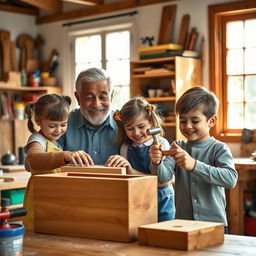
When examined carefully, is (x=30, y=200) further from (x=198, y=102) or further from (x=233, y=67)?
(x=233, y=67)

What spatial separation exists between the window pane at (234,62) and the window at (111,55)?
1.53m

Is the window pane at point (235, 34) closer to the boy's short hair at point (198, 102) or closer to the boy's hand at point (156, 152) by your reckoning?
Answer: the boy's short hair at point (198, 102)

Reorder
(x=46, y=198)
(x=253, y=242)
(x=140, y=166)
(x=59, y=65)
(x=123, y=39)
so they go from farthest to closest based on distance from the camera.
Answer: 1. (x=59, y=65)
2. (x=123, y=39)
3. (x=140, y=166)
4. (x=46, y=198)
5. (x=253, y=242)

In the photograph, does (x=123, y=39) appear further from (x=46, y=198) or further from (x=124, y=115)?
(x=46, y=198)

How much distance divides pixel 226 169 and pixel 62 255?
Result: 0.97 metres

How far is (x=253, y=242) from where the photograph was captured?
1.84 meters

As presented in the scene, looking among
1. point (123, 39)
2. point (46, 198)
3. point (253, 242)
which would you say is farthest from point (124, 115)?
point (123, 39)

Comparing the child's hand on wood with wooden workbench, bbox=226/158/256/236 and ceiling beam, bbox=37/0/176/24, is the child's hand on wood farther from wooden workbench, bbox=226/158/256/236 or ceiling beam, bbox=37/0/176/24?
ceiling beam, bbox=37/0/176/24

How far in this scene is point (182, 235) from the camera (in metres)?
1.74

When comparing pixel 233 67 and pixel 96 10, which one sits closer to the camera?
pixel 233 67

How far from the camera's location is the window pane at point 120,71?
7.42m

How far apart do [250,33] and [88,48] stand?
8.52 feet

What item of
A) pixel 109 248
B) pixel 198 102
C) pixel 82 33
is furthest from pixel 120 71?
pixel 109 248

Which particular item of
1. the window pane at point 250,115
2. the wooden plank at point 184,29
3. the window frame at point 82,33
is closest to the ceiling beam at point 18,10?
the window frame at point 82,33
